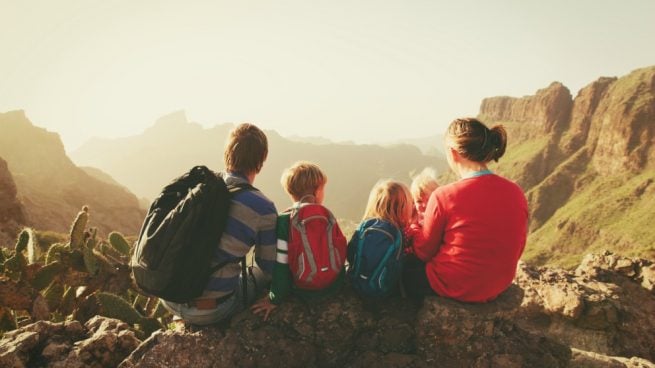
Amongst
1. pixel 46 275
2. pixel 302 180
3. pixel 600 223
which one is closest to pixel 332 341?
pixel 302 180

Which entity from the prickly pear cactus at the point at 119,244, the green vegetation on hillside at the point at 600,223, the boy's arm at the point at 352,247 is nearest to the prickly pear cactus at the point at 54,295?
the prickly pear cactus at the point at 119,244

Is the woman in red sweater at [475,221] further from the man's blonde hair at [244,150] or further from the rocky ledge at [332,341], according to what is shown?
the man's blonde hair at [244,150]

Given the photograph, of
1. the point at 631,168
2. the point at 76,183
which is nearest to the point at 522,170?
the point at 631,168

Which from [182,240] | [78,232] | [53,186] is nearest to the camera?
[182,240]

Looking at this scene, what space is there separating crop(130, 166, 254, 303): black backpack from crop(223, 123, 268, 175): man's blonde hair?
1.02 feet

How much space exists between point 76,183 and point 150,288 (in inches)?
3104

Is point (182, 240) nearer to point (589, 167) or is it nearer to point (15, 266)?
point (15, 266)

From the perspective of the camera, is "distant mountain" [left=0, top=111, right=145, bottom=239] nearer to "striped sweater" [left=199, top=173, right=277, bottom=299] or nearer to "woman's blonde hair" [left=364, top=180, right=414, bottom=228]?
"striped sweater" [left=199, top=173, right=277, bottom=299]

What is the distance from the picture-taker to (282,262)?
356cm

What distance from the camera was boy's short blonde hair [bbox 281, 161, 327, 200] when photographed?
384cm

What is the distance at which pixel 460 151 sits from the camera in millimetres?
3473

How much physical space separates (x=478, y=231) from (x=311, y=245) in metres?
1.60

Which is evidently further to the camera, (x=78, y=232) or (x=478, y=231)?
(x=78, y=232)

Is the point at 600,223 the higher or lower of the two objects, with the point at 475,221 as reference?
lower
